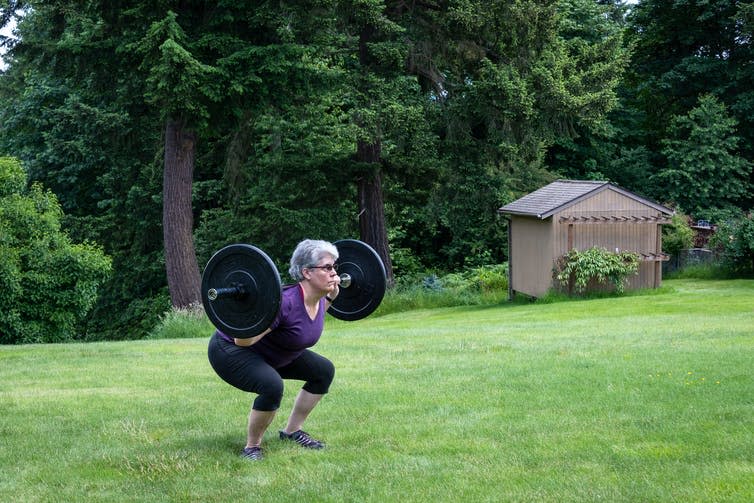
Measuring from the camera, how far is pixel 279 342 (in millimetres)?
6355

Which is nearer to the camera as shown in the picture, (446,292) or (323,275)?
(323,275)

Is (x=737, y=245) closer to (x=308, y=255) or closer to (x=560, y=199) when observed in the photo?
(x=560, y=199)

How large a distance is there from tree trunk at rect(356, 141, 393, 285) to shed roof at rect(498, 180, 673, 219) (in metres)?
4.52

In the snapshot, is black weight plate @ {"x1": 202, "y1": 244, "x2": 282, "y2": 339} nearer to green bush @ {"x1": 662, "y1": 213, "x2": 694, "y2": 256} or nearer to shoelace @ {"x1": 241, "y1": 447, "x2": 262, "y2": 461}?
shoelace @ {"x1": 241, "y1": 447, "x2": 262, "y2": 461}

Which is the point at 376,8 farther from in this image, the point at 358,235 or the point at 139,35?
the point at 358,235

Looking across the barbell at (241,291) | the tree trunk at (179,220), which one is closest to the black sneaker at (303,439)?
the barbell at (241,291)

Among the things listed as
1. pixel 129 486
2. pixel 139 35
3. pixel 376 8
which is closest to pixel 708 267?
pixel 376 8

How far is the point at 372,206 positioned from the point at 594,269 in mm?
7639

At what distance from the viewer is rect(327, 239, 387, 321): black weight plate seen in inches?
281

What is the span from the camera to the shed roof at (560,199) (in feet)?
73.4

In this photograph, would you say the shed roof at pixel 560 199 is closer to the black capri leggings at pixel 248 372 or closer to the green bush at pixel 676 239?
the green bush at pixel 676 239

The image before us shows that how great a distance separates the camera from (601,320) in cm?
1680

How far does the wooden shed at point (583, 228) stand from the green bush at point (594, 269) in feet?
0.80

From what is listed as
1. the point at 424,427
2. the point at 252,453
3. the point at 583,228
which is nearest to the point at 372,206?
the point at 583,228
